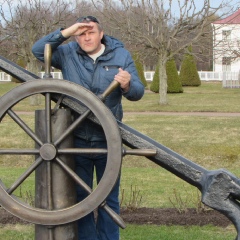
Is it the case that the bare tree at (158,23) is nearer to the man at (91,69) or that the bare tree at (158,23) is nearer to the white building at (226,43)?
the white building at (226,43)

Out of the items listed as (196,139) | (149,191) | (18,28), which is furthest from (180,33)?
(149,191)

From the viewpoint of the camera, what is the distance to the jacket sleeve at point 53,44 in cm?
309

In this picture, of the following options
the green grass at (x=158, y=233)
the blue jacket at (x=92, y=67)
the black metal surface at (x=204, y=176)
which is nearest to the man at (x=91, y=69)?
the blue jacket at (x=92, y=67)

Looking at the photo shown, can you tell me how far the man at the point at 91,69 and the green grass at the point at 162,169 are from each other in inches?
58.6

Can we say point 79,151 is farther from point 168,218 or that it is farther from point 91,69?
point 168,218

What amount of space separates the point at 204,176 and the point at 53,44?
116 centimetres

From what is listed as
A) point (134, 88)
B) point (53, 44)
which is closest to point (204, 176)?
point (134, 88)

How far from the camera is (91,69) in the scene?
Answer: 316 cm

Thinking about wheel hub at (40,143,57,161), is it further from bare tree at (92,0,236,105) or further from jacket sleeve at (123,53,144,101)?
bare tree at (92,0,236,105)

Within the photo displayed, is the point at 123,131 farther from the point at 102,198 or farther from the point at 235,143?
the point at 235,143

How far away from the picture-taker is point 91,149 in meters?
2.90

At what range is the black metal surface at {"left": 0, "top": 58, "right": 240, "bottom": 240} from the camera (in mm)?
2961

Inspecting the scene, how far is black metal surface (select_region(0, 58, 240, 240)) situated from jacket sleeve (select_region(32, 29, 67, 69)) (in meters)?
0.36

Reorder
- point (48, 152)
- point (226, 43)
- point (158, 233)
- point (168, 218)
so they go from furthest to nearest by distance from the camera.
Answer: point (226, 43) → point (168, 218) → point (158, 233) → point (48, 152)
